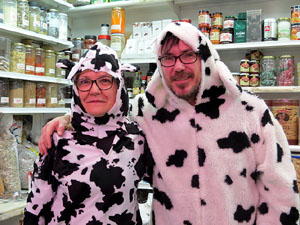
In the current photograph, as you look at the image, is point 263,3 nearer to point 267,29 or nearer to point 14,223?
point 267,29

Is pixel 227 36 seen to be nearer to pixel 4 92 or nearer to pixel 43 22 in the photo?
pixel 43 22

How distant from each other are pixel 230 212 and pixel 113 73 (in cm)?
70

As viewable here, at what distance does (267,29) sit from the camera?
96.0 inches

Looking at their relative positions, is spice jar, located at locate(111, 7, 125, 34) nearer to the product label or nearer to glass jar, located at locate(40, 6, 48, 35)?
glass jar, located at locate(40, 6, 48, 35)

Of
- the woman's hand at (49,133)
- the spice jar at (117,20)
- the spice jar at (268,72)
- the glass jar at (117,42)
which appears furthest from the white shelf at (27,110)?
the spice jar at (268,72)

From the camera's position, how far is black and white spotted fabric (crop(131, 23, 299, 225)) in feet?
3.80

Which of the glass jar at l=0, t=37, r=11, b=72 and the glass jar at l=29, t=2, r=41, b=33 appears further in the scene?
the glass jar at l=29, t=2, r=41, b=33

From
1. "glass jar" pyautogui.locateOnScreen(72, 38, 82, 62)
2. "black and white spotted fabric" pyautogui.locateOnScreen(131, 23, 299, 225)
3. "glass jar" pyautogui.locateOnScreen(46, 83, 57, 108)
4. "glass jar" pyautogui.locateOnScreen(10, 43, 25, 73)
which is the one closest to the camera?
"black and white spotted fabric" pyautogui.locateOnScreen(131, 23, 299, 225)

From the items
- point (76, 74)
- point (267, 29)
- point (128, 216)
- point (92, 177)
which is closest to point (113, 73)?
point (76, 74)

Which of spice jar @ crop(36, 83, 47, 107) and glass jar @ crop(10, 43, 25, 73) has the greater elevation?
glass jar @ crop(10, 43, 25, 73)

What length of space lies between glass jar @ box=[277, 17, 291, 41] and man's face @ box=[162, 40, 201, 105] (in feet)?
4.87

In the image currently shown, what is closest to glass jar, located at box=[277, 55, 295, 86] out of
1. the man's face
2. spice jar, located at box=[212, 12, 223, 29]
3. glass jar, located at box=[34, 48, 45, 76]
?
spice jar, located at box=[212, 12, 223, 29]

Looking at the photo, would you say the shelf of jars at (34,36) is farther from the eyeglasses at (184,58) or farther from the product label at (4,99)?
the eyeglasses at (184,58)

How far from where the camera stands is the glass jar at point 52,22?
8.72 feet
